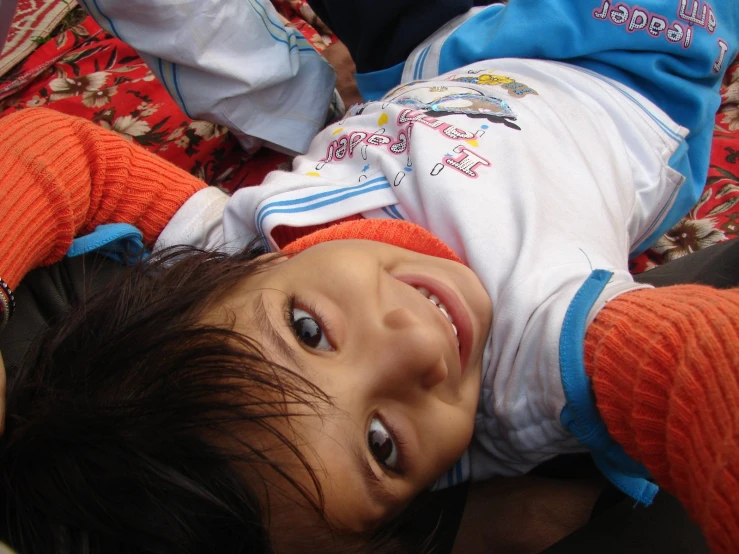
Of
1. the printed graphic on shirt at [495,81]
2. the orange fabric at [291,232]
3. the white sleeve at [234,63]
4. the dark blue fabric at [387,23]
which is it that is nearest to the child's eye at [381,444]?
the orange fabric at [291,232]

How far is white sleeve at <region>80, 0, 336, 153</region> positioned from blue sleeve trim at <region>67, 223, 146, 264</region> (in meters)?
0.33

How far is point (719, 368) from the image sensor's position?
1.36 feet

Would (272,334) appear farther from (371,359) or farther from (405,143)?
(405,143)

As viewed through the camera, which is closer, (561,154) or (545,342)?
(545,342)

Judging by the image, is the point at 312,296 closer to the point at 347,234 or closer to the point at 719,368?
the point at 347,234

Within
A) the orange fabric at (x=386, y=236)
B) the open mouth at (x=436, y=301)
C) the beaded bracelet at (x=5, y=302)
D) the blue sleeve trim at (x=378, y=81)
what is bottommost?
the beaded bracelet at (x=5, y=302)

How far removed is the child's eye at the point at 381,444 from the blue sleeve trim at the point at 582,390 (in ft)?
0.55

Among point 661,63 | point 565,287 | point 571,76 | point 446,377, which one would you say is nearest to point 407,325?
point 446,377

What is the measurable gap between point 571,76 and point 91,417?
0.84 m

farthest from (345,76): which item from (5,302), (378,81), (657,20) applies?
(5,302)

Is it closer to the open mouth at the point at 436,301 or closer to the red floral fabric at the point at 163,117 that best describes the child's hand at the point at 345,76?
the red floral fabric at the point at 163,117

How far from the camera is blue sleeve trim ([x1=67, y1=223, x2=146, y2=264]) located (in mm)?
714

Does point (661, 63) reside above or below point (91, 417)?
above

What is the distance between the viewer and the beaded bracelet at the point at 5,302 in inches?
23.4
